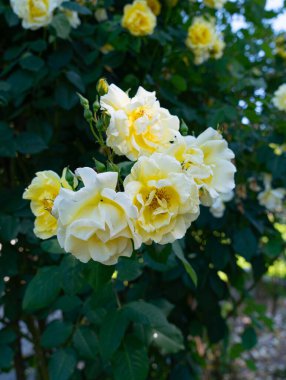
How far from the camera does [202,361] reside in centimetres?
206

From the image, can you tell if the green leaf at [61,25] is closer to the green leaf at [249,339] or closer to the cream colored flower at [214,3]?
the cream colored flower at [214,3]

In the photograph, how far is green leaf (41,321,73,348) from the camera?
1.32 meters

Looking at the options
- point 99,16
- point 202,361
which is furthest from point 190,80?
point 202,361

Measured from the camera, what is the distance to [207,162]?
81 centimetres

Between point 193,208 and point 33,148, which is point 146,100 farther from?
point 33,148

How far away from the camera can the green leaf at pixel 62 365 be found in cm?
123

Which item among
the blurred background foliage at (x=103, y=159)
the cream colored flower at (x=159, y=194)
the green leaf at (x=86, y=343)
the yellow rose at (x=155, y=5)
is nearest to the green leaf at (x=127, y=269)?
the blurred background foliage at (x=103, y=159)

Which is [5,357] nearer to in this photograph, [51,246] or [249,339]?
[51,246]

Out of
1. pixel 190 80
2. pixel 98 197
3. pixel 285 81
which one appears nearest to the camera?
pixel 98 197

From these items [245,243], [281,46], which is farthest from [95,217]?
[281,46]

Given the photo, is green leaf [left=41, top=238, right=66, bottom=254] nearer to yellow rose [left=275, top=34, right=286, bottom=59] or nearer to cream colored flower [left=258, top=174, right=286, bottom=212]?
cream colored flower [left=258, top=174, right=286, bottom=212]

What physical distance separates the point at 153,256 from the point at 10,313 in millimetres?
751

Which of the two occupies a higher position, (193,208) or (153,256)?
(193,208)

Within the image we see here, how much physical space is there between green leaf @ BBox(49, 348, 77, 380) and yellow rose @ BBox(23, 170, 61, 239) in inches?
22.2
